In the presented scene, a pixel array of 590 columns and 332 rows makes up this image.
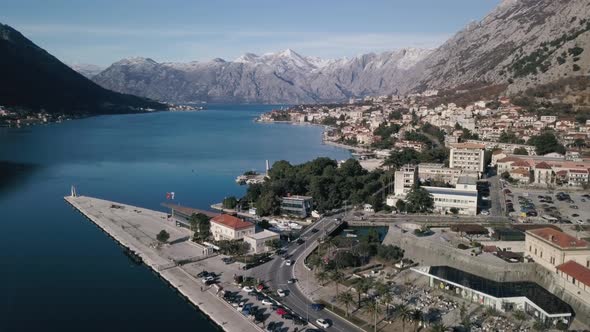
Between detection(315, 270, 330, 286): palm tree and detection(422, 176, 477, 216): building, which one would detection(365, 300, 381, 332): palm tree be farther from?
detection(422, 176, 477, 216): building

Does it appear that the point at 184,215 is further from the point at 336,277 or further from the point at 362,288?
the point at 362,288

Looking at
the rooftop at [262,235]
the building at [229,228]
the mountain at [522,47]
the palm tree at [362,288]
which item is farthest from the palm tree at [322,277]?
the mountain at [522,47]

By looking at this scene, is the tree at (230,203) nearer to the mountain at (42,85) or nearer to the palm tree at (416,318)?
the palm tree at (416,318)

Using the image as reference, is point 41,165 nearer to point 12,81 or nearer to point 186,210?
point 186,210

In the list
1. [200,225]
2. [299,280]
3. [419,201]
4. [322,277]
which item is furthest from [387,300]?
[419,201]

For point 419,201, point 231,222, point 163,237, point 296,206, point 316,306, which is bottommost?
point 316,306

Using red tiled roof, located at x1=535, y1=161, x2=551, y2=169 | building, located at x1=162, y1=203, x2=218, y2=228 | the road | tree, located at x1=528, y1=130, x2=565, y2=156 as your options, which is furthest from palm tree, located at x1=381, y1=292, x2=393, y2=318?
tree, located at x1=528, y1=130, x2=565, y2=156
